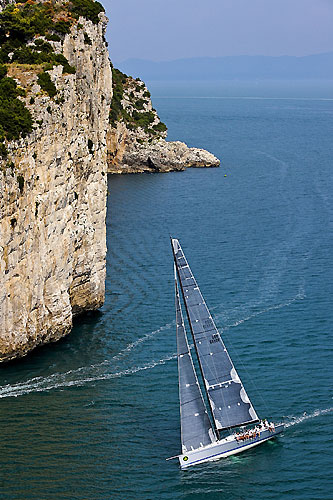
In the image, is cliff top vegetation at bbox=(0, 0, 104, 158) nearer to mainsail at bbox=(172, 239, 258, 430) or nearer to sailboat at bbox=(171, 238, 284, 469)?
sailboat at bbox=(171, 238, 284, 469)

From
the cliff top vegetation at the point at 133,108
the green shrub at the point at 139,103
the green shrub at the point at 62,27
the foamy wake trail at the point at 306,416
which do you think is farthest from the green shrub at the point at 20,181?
the green shrub at the point at 139,103

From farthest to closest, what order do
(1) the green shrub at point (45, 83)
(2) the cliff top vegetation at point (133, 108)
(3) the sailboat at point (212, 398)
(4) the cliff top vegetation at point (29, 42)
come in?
(2) the cliff top vegetation at point (133, 108), (1) the green shrub at point (45, 83), (4) the cliff top vegetation at point (29, 42), (3) the sailboat at point (212, 398)

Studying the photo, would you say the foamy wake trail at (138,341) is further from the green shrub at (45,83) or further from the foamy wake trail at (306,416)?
the green shrub at (45,83)

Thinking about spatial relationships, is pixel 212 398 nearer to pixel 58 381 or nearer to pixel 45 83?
pixel 58 381

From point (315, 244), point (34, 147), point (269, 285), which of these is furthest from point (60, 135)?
point (315, 244)

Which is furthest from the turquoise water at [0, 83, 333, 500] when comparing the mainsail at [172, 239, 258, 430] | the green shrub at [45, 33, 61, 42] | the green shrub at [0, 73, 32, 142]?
the green shrub at [45, 33, 61, 42]

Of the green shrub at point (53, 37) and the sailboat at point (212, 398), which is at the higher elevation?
the green shrub at point (53, 37)
